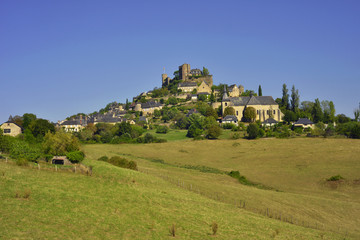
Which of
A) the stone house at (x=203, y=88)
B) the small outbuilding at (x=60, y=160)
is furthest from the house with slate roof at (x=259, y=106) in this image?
the small outbuilding at (x=60, y=160)

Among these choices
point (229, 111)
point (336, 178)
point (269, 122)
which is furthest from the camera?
point (229, 111)

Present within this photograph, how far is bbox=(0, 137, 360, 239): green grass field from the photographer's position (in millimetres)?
20203

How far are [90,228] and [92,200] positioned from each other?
5.43 m

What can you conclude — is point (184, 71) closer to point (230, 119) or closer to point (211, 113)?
point (211, 113)

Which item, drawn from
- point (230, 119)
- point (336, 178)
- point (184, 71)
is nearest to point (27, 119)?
point (230, 119)

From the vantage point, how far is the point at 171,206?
2686 centimetres

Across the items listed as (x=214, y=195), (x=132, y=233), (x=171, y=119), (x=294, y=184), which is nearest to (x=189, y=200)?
(x=214, y=195)

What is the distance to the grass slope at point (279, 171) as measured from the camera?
3291 cm

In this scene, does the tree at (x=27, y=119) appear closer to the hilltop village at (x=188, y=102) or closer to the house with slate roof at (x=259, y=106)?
the hilltop village at (x=188, y=102)

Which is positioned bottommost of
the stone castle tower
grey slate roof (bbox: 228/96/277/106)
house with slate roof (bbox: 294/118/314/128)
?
house with slate roof (bbox: 294/118/314/128)

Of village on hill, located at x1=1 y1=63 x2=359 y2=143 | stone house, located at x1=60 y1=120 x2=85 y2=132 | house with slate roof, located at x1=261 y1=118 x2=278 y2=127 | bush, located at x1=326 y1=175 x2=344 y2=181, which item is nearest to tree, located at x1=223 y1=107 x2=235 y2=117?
village on hill, located at x1=1 y1=63 x2=359 y2=143

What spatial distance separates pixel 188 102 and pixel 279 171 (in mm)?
83446

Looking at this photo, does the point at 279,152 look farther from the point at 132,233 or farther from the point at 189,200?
the point at 132,233

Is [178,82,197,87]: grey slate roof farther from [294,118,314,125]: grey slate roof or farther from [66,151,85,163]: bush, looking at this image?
[66,151,85,163]: bush
